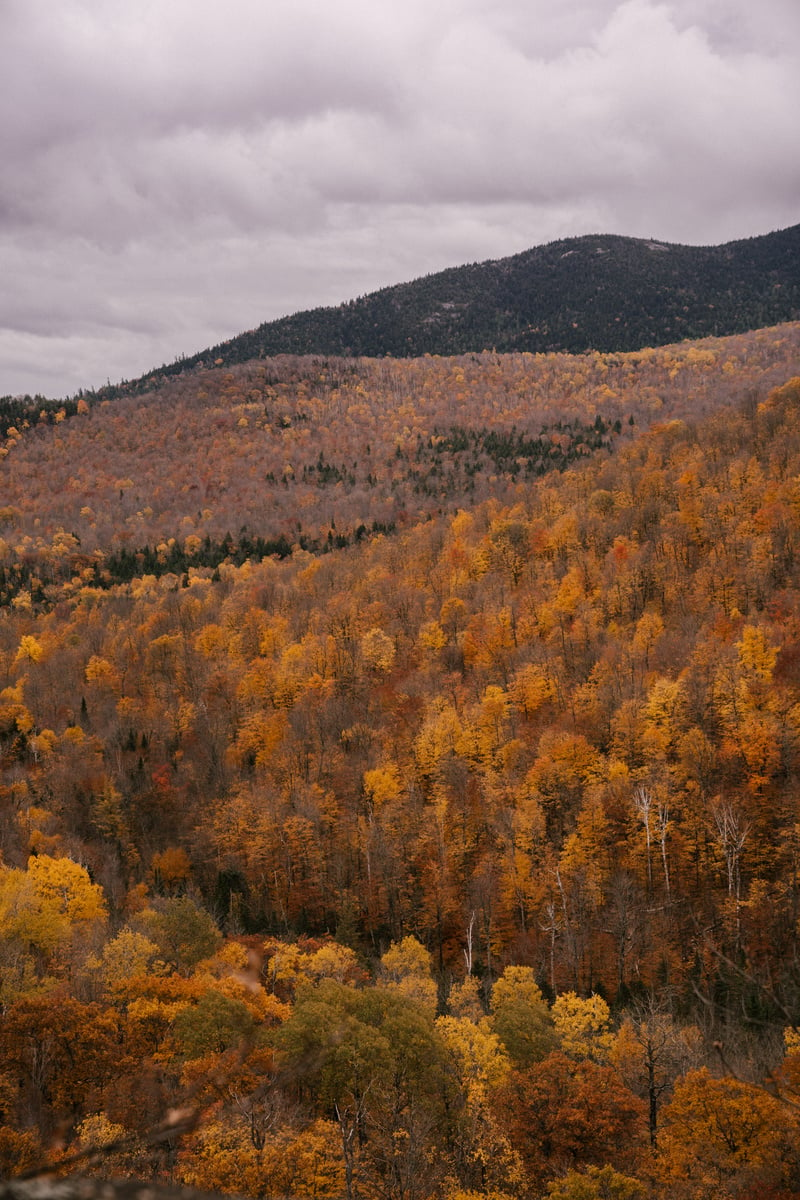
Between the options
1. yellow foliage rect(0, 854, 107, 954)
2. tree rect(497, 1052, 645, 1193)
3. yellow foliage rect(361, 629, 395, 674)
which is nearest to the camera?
tree rect(497, 1052, 645, 1193)

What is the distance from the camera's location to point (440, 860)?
71875 mm

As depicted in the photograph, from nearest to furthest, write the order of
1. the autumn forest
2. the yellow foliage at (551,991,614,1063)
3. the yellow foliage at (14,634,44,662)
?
the autumn forest → the yellow foliage at (551,991,614,1063) → the yellow foliage at (14,634,44,662)

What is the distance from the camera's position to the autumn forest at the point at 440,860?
1101 inches

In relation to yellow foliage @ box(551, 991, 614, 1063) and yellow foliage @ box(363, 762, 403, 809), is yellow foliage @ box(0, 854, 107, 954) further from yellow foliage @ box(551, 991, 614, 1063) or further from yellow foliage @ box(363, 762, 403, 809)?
yellow foliage @ box(551, 991, 614, 1063)

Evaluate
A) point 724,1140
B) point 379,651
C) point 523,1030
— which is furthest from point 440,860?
point 724,1140

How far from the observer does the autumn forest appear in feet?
91.7

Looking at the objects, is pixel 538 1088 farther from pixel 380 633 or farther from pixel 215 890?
pixel 380 633

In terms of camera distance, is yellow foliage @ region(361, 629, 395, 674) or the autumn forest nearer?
the autumn forest

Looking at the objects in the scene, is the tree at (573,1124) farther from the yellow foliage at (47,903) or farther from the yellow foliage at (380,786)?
the yellow foliage at (380,786)

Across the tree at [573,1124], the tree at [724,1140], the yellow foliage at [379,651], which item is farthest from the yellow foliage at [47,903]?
the yellow foliage at [379,651]

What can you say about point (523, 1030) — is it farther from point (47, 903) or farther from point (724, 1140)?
point (47, 903)

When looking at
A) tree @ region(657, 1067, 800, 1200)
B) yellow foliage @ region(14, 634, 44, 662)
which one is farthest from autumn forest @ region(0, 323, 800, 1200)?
yellow foliage @ region(14, 634, 44, 662)

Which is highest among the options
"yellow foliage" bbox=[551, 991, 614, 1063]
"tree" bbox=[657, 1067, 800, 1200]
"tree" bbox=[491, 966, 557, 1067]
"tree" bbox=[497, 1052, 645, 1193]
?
"tree" bbox=[657, 1067, 800, 1200]

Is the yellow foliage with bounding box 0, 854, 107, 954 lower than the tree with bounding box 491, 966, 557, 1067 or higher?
higher
